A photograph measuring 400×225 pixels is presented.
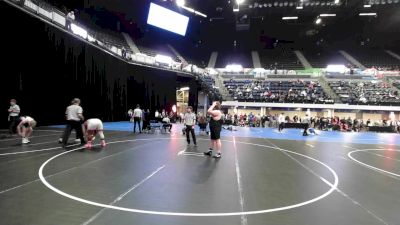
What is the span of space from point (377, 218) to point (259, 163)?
408 centimetres

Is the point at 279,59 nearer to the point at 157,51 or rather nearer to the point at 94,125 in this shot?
the point at 157,51

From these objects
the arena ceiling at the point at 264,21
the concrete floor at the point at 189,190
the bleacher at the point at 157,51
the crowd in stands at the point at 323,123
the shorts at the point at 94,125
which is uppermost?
the arena ceiling at the point at 264,21

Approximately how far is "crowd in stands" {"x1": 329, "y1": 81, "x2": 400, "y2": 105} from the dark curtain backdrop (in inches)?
873

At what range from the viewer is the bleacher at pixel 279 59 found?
40.0m

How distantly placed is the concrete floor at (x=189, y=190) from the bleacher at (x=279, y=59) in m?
32.6

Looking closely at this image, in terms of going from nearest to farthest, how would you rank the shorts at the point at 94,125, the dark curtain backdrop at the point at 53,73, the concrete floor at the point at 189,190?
the concrete floor at the point at 189,190
the shorts at the point at 94,125
the dark curtain backdrop at the point at 53,73

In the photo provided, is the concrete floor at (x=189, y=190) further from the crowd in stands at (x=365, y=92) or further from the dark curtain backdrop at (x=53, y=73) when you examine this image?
the crowd in stands at (x=365, y=92)

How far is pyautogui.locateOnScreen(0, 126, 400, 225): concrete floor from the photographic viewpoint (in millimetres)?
3893

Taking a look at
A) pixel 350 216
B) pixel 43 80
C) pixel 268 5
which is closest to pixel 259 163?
pixel 350 216

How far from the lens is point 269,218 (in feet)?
12.9

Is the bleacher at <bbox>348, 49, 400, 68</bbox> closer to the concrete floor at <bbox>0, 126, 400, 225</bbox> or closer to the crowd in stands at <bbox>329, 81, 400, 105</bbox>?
the crowd in stands at <bbox>329, 81, 400, 105</bbox>

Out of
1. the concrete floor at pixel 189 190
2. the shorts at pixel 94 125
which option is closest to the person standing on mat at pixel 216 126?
the concrete floor at pixel 189 190

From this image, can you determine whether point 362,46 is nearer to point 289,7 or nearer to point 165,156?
point 289,7

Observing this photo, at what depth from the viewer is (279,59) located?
41.8 metres
